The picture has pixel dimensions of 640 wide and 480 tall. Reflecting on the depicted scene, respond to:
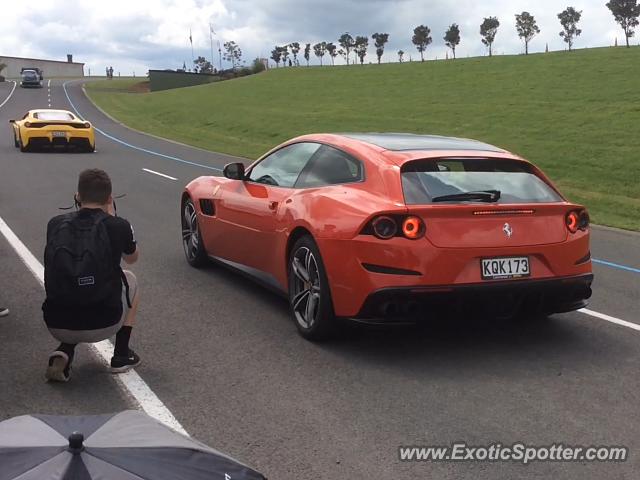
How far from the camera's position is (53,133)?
22453 mm

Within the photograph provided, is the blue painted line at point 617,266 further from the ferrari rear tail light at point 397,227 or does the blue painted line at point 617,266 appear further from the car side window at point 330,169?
the ferrari rear tail light at point 397,227

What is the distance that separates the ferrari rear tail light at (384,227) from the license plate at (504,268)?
0.62 meters

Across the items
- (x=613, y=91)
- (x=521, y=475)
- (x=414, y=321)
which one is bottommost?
(x=521, y=475)

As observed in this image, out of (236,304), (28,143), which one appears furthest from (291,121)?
(236,304)

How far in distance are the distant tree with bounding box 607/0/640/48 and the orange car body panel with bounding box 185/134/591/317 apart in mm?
63421

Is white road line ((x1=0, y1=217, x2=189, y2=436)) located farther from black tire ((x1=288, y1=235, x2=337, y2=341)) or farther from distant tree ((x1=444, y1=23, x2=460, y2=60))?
distant tree ((x1=444, y1=23, x2=460, y2=60))

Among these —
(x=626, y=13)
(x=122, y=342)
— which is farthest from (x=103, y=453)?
(x=626, y=13)

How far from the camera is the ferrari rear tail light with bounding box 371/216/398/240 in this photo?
4898 millimetres

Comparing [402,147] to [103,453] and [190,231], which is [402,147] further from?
[103,453]

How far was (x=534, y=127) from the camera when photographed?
25969 mm

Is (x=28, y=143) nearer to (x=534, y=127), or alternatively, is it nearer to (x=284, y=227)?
(x=534, y=127)

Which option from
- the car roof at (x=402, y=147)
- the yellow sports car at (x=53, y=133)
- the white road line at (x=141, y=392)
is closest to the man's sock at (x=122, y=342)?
the white road line at (x=141, y=392)

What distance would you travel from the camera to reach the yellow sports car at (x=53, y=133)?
22422 mm

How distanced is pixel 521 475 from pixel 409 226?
1.89 m
